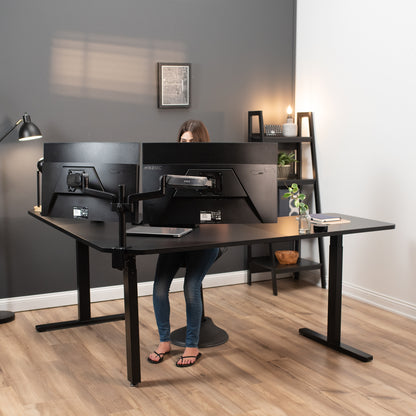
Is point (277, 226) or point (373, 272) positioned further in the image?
point (373, 272)

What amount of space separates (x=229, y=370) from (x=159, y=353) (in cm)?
39

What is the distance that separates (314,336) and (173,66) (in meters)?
2.16

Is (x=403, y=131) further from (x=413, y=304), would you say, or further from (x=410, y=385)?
(x=410, y=385)

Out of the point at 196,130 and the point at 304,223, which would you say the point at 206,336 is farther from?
the point at 196,130

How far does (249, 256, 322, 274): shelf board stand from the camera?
441cm

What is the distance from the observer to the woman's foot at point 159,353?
3014mm

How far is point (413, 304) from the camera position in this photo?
3756 millimetres

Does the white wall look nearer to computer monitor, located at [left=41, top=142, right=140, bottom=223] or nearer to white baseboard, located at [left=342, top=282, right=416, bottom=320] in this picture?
white baseboard, located at [left=342, top=282, right=416, bottom=320]

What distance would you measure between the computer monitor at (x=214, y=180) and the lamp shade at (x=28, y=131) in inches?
45.2

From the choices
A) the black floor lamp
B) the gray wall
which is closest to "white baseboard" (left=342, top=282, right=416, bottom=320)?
the gray wall

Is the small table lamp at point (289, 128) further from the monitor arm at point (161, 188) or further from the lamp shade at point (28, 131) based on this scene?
the monitor arm at point (161, 188)

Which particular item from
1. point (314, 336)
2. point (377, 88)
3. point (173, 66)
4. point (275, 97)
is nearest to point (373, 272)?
point (314, 336)

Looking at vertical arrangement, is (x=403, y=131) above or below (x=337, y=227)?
above

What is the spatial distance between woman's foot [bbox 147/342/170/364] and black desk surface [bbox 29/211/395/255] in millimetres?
685
